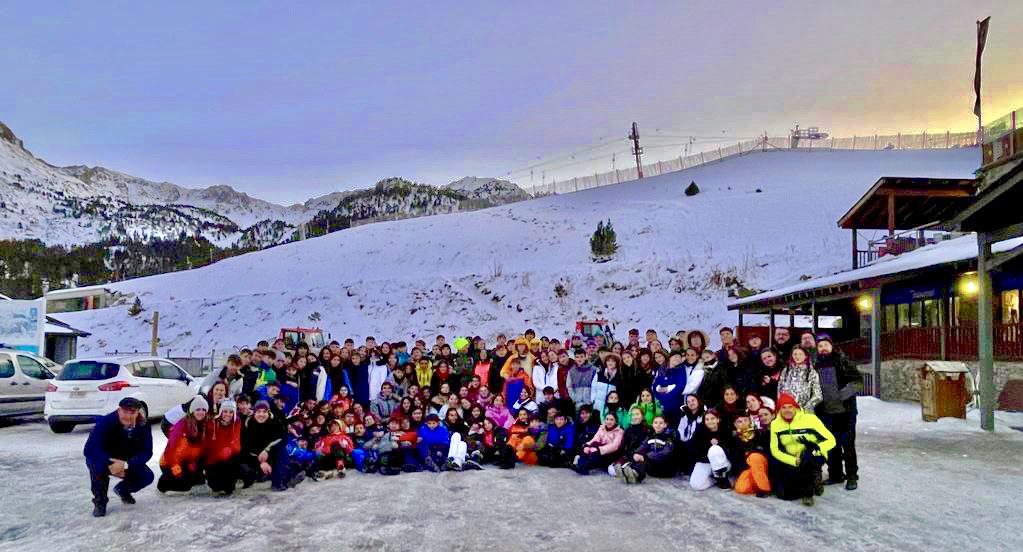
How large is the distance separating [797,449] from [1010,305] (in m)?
13.4

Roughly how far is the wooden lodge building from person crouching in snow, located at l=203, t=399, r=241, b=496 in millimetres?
10484

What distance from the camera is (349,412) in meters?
9.29

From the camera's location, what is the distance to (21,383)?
13.0 metres

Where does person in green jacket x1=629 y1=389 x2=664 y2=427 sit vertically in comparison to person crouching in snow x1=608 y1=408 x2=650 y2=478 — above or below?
above

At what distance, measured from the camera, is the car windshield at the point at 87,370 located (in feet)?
38.0

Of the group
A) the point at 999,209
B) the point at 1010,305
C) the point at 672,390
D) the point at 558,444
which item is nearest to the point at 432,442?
the point at 558,444

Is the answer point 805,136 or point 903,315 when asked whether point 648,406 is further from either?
point 805,136

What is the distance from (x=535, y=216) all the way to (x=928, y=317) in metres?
42.5

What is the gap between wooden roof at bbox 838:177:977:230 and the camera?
22859mm

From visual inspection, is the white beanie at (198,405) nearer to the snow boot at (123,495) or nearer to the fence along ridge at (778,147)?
the snow boot at (123,495)

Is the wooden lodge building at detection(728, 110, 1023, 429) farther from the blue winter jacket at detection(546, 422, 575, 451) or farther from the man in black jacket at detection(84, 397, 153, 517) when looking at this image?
the man in black jacket at detection(84, 397, 153, 517)

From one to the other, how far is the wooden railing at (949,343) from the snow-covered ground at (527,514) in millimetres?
6628

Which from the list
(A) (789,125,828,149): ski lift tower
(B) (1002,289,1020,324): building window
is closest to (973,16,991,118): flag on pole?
(B) (1002,289,1020,324): building window

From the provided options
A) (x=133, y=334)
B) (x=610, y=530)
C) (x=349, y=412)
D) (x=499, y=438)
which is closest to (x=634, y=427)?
(x=499, y=438)
